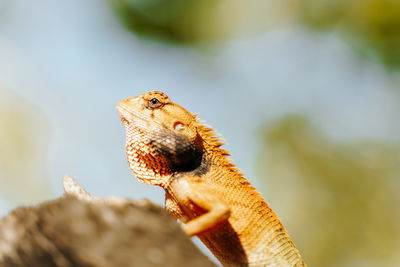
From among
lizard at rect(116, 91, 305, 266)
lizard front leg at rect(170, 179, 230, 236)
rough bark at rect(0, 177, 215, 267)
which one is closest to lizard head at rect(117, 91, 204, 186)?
lizard at rect(116, 91, 305, 266)

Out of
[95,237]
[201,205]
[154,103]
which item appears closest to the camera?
[95,237]

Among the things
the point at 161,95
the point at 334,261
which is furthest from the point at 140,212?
the point at 334,261

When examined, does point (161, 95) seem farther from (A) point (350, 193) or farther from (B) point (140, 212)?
(A) point (350, 193)

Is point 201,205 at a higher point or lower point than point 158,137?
lower

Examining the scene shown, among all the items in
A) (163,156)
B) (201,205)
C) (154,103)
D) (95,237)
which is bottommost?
(201,205)

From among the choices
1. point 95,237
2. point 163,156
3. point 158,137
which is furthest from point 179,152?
point 95,237

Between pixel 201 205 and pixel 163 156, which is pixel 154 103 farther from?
pixel 201 205

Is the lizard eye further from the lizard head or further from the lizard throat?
the lizard throat

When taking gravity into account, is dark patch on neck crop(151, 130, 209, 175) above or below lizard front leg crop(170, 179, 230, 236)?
above
